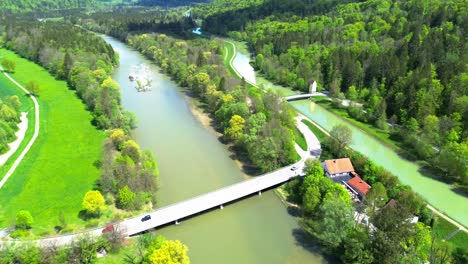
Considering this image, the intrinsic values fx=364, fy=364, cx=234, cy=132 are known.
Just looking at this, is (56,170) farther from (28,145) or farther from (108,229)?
(108,229)

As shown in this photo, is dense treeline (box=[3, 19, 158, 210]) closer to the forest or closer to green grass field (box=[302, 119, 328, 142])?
the forest

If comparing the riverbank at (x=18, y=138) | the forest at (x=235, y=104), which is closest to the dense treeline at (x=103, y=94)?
the riverbank at (x=18, y=138)

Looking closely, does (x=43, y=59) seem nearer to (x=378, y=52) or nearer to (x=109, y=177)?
(x=109, y=177)

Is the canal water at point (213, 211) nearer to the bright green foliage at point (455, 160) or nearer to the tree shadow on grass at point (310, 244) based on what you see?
the tree shadow on grass at point (310, 244)

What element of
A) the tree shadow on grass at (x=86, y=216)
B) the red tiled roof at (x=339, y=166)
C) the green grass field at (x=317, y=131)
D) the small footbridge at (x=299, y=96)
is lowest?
the small footbridge at (x=299, y=96)

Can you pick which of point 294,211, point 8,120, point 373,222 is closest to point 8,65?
point 8,120

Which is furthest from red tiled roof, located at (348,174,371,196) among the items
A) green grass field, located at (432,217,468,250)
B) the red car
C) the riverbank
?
the riverbank
